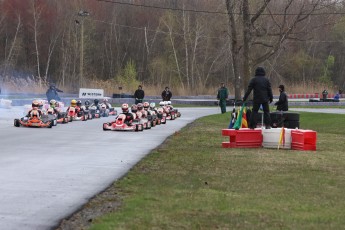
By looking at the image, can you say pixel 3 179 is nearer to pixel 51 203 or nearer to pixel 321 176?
pixel 51 203

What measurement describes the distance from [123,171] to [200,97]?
51.1 meters

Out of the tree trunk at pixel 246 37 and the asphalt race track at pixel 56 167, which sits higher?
the tree trunk at pixel 246 37

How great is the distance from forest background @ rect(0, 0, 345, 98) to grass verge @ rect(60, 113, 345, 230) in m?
54.0

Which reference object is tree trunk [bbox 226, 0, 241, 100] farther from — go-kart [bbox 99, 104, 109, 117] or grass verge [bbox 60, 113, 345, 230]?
grass verge [bbox 60, 113, 345, 230]

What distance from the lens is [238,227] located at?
22.2 ft

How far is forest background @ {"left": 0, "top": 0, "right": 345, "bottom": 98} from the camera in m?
74.3

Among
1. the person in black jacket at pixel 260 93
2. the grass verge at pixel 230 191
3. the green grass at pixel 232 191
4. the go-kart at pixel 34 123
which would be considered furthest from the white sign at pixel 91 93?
the grass verge at pixel 230 191

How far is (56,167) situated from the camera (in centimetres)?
1155

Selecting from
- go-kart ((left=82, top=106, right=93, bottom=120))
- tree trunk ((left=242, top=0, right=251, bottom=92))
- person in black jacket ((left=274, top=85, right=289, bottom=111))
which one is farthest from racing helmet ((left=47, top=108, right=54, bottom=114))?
tree trunk ((left=242, top=0, right=251, bottom=92))

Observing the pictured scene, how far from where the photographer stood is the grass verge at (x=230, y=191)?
706 cm

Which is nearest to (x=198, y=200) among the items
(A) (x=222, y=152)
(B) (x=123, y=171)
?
(B) (x=123, y=171)

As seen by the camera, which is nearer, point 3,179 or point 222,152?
point 3,179

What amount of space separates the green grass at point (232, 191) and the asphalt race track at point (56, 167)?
523 mm

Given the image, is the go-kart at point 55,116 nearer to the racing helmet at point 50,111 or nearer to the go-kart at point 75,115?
the racing helmet at point 50,111
